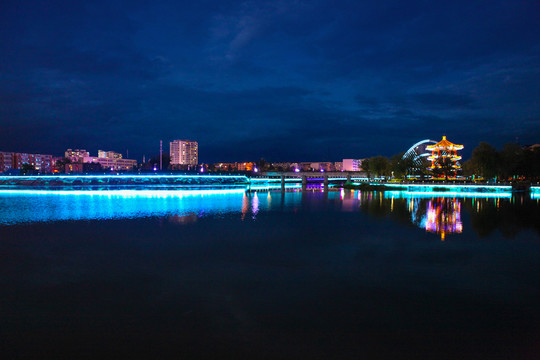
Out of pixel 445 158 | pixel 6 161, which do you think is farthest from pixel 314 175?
pixel 6 161

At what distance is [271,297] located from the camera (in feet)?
30.5

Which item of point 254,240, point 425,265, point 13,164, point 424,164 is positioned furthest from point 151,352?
point 13,164

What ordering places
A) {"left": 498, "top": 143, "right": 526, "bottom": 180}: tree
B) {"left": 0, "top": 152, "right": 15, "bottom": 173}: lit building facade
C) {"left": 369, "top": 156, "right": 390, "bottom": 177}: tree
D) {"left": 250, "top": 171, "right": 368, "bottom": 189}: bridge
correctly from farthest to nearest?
{"left": 0, "top": 152, "right": 15, "bottom": 173}: lit building facade
{"left": 250, "top": 171, "right": 368, "bottom": 189}: bridge
{"left": 369, "top": 156, "right": 390, "bottom": 177}: tree
{"left": 498, "top": 143, "right": 526, "bottom": 180}: tree

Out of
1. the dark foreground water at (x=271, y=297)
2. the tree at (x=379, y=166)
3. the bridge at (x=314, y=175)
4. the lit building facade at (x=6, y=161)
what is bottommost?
the dark foreground water at (x=271, y=297)

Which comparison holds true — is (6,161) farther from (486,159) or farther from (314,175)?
(486,159)

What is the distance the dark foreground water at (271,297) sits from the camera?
681 cm

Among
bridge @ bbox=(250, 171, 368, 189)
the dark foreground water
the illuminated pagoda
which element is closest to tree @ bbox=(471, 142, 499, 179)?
the illuminated pagoda

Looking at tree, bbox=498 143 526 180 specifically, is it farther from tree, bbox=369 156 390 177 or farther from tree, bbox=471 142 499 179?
tree, bbox=369 156 390 177

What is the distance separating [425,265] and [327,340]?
6.80 m

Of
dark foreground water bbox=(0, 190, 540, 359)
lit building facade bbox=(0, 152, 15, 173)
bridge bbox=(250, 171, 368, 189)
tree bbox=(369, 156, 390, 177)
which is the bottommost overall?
dark foreground water bbox=(0, 190, 540, 359)

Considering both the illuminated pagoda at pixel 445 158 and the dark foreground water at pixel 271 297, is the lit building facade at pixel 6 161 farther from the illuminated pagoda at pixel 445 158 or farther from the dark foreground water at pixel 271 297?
the dark foreground water at pixel 271 297

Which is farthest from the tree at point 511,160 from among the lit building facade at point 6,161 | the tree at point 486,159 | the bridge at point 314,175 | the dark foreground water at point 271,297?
the lit building facade at point 6,161

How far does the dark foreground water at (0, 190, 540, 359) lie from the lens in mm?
6813

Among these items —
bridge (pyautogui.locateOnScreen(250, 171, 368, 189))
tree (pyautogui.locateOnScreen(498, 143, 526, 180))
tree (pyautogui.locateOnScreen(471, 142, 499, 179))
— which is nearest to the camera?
tree (pyautogui.locateOnScreen(471, 142, 499, 179))
